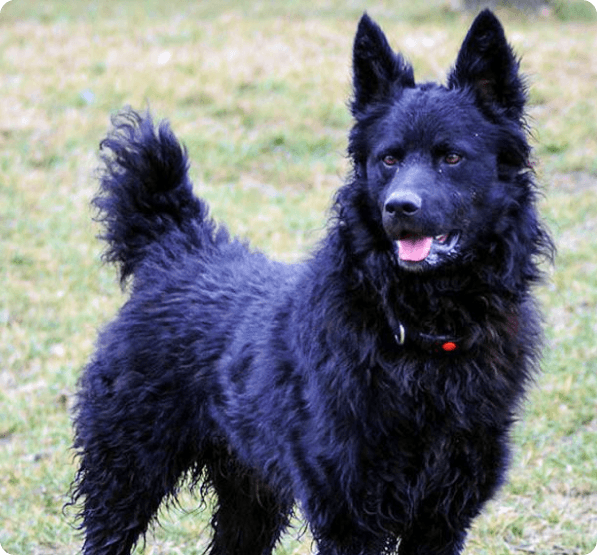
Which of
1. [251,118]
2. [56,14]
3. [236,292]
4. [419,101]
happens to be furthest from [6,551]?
[56,14]

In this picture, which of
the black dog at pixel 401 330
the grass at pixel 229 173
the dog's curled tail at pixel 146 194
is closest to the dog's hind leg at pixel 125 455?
the black dog at pixel 401 330

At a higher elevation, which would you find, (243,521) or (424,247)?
(424,247)

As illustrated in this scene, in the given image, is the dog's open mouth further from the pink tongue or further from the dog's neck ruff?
the dog's neck ruff

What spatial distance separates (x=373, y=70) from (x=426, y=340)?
1142 millimetres

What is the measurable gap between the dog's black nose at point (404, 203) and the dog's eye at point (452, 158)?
0.28 metres

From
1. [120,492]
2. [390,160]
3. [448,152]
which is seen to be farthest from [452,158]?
[120,492]

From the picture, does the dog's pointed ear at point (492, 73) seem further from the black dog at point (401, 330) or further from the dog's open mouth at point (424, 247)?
the dog's open mouth at point (424, 247)

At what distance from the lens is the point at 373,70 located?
170 inches

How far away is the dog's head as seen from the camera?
3939mm

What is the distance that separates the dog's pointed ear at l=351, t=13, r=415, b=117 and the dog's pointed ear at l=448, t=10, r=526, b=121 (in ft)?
0.81

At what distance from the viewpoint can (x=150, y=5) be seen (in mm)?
19797

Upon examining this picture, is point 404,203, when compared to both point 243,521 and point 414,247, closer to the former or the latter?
point 414,247

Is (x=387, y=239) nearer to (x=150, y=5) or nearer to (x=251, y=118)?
(x=251, y=118)

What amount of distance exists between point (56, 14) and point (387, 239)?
15505 millimetres
